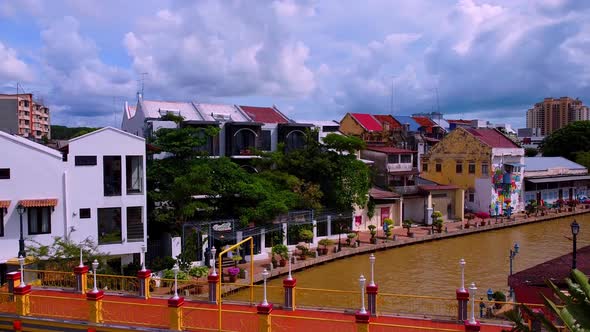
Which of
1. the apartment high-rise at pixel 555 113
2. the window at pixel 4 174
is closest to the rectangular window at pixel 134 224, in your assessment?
the window at pixel 4 174

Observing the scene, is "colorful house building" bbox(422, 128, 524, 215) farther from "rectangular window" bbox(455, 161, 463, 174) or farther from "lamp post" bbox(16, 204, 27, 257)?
"lamp post" bbox(16, 204, 27, 257)

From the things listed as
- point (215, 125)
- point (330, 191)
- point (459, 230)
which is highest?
point (215, 125)

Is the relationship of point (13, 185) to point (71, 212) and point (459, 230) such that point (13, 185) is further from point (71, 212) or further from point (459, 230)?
point (459, 230)

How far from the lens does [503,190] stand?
43688 mm

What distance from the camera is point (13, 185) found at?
1942cm

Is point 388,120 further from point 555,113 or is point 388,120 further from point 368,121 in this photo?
point 555,113

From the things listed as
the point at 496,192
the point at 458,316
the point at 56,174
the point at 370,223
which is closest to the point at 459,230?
the point at 370,223

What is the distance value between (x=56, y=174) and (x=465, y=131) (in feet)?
111

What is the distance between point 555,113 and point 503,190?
102 m

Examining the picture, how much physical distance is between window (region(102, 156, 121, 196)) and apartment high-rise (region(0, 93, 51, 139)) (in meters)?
17.2

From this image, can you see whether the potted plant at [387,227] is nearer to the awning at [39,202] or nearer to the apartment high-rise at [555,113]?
the awning at [39,202]

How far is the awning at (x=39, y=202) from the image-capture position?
19.3 metres

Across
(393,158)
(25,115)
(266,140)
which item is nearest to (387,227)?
(393,158)

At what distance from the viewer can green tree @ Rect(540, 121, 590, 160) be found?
62.2 meters
